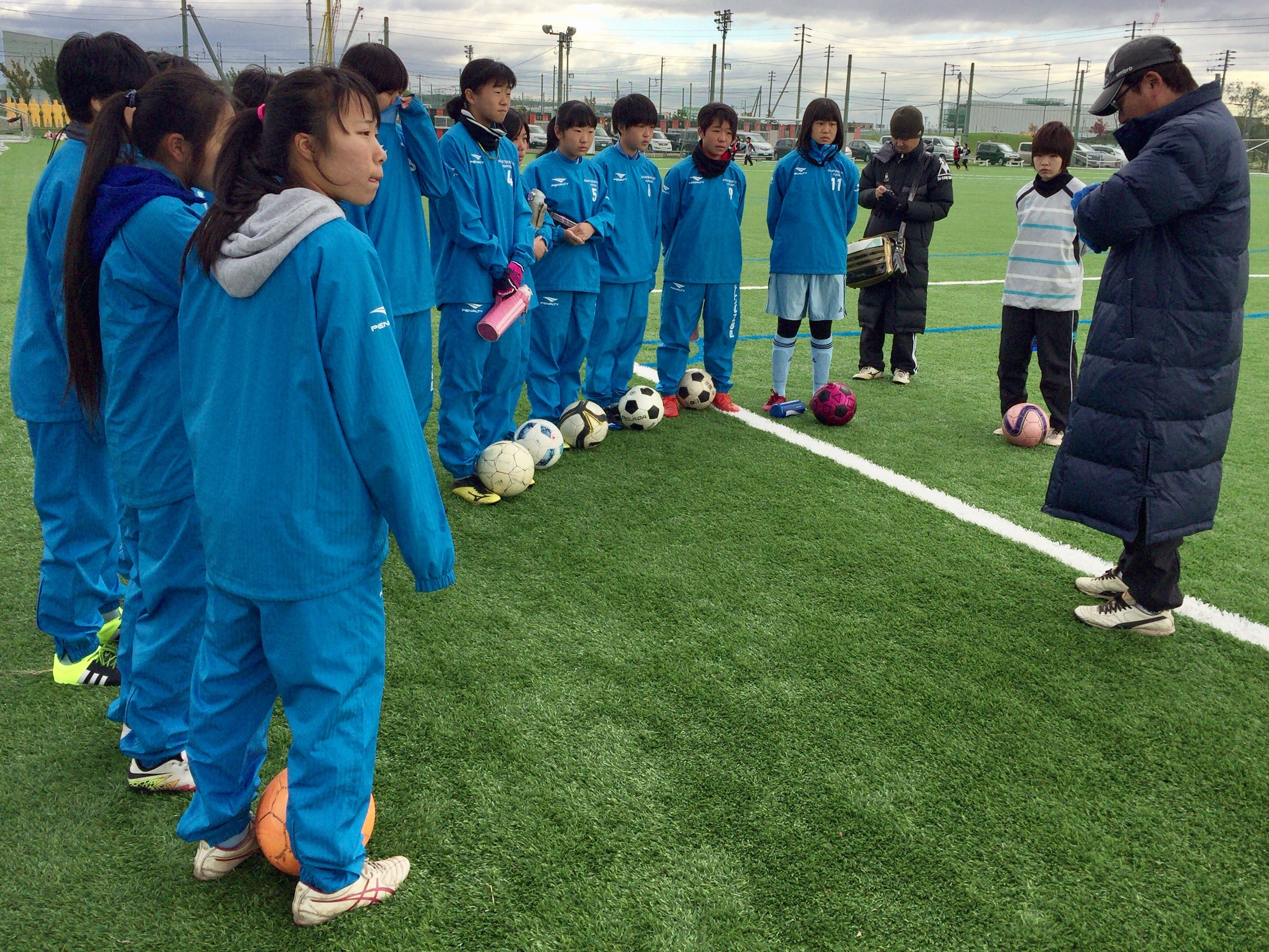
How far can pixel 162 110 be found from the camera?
2.30 metres

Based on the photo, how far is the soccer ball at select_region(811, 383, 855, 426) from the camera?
6230mm

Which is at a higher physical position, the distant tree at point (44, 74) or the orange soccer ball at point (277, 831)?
the distant tree at point (44, 74)

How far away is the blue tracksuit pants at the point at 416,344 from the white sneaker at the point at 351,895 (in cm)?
242

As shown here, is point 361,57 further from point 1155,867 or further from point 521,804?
point 1155,867

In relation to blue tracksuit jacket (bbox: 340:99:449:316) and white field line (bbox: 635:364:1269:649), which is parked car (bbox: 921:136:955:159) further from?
blue tracksuit jacket (bbox: 340:99:449:316)

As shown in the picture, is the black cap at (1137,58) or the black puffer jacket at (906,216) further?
the black puffer jacket at (906,216)

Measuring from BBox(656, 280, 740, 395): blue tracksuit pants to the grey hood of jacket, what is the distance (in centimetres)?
479

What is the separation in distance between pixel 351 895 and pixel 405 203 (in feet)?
10.3

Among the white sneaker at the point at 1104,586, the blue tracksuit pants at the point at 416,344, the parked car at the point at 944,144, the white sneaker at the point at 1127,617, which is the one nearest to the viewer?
the white sneaker at the point at 1127,617

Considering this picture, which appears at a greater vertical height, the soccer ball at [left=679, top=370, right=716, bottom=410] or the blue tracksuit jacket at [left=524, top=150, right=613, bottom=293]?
the blue tracksuit jacket at [left=524, top=150, right=613, bottom=293]

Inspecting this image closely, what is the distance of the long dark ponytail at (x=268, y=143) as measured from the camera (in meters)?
1.82

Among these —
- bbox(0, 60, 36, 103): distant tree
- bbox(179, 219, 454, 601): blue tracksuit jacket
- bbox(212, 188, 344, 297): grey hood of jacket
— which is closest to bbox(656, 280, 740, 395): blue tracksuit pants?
bbox(179, 219, 454, 601): blue tracksuit jacket

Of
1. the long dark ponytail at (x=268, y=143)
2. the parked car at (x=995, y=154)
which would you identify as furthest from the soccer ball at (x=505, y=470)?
the parked car at (x=995, y=154)

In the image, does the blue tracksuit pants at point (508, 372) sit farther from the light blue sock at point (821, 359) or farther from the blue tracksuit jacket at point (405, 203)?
the light blue sock at point (821, 359)
